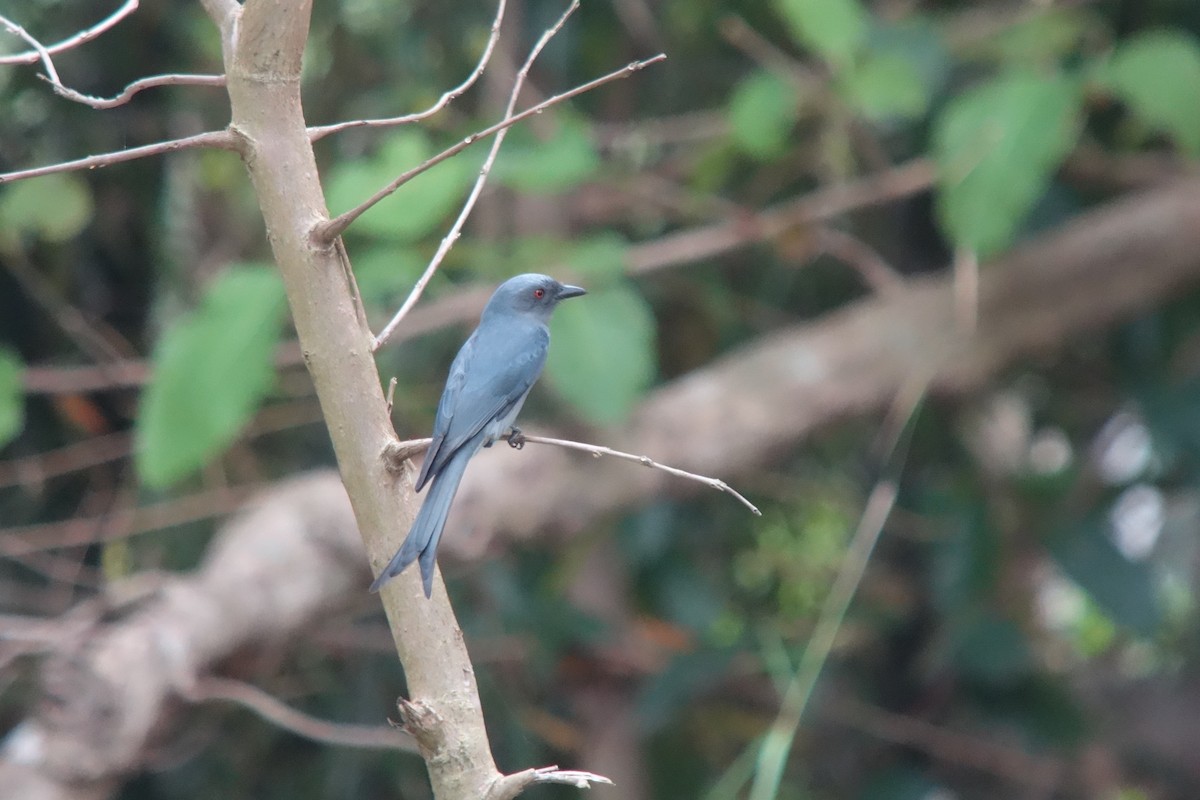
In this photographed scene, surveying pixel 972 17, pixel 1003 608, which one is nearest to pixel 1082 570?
pixel 1003 608

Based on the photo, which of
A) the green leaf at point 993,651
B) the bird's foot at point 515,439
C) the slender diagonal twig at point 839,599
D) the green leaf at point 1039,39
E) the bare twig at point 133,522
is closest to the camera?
the bird's foot at point 515,439

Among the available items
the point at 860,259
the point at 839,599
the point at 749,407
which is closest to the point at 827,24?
the point at 860,259

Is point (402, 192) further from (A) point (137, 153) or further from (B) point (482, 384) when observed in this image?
(A) point (137, 153)

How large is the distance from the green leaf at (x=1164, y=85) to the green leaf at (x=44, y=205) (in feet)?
10.4

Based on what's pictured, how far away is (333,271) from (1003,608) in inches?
162

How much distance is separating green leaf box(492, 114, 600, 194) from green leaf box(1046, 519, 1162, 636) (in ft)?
7.16

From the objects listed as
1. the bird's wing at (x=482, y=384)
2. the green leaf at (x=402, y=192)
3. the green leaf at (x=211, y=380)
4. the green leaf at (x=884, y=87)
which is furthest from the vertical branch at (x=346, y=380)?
the green leaf at (x=884, y=87)

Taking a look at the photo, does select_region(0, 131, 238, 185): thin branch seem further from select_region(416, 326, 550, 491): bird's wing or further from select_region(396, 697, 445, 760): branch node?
select_region(396, 697, 445, 760): branch node

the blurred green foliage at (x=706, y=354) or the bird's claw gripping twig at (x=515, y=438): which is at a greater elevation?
the blurred green foliage at (x=706, y=354)

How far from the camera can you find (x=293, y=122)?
1.61m

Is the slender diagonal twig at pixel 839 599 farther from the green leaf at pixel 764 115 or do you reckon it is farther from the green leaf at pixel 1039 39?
the green leaf at pixel 1039 39

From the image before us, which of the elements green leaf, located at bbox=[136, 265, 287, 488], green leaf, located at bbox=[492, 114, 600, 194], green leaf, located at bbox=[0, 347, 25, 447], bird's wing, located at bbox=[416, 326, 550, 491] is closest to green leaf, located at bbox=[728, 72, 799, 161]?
green leaf, located at bbox=[492, 114, 600, 194]

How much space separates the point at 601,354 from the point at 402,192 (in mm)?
723

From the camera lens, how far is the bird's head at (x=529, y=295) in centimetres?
270
